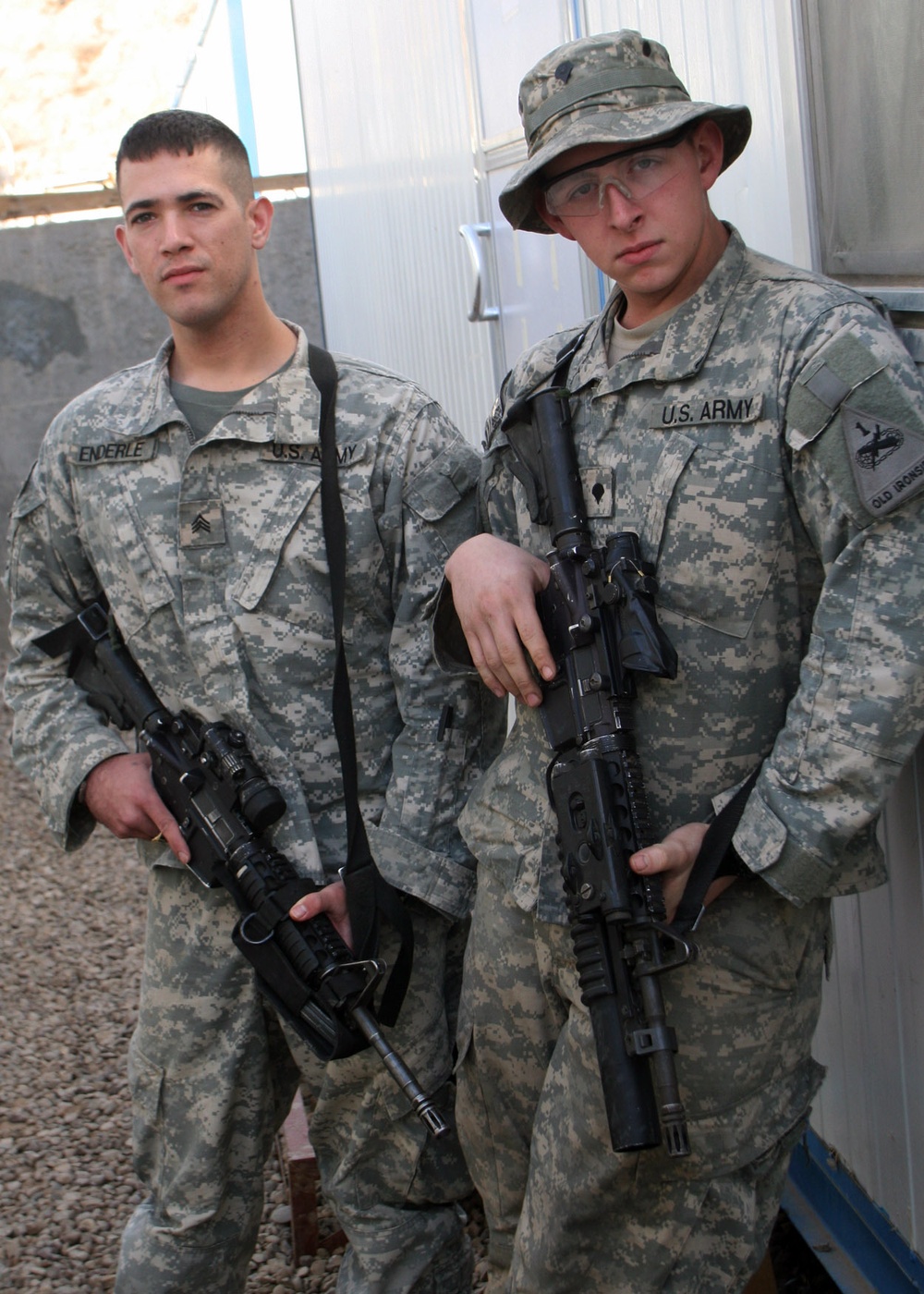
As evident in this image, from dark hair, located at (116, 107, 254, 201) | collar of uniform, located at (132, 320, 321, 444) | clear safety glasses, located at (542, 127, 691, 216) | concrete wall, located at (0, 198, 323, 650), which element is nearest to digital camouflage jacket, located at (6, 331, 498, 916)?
collar of uniform, located at (132, 320, 321, 444)

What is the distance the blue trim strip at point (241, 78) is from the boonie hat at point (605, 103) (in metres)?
8.47

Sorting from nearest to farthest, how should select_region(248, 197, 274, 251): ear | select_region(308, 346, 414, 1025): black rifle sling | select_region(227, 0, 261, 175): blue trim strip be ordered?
select_region(308, 346, 414, 1025): black rifle sling → select_region(248, 197, 274, 251): ear → select_region(227, 0, 261, 175): blue trim strip

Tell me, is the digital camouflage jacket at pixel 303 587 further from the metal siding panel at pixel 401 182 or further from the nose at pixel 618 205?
the metal siding panel at pixel 401 182

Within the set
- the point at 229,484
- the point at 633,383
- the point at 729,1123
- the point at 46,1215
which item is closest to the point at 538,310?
the point at 229,484

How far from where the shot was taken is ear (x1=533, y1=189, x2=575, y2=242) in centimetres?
209

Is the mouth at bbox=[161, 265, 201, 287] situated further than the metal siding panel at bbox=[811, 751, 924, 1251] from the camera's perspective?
Yes

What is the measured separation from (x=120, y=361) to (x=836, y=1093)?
789cm

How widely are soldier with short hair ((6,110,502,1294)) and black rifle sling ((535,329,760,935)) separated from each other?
69cm

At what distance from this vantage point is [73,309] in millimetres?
9164

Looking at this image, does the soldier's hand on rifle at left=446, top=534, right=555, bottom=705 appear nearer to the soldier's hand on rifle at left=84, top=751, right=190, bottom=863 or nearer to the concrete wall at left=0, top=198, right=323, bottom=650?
the soldier's hand on rifle at left=84, top=751, right=190, bottom=863

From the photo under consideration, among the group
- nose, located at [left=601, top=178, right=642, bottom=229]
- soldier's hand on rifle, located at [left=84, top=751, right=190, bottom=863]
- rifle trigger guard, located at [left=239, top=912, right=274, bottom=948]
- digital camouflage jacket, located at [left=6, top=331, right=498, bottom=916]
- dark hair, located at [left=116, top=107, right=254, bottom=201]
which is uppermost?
dark hair, located at [left=116, top=107, right=254, bottom=201]

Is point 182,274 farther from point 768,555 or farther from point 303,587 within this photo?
point 768,555

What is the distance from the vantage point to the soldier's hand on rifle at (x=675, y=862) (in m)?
1.79

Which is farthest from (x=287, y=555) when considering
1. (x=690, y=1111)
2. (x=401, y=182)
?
(x=401, y=182)
